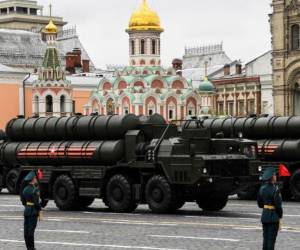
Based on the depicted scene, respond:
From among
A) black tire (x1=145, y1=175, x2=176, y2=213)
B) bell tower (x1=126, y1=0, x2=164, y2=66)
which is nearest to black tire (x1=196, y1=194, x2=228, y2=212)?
black tire (x1=145, y1=175, x2=176, y2=213)

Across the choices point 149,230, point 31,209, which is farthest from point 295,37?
point 31,209

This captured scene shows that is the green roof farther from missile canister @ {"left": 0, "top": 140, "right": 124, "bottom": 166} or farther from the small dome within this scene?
missile canister @ {"left": 0, "top": 140, "right": 124, "bottom": 166}

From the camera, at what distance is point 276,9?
7631 centimetres

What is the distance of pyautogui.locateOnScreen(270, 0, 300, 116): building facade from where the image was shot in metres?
75.4

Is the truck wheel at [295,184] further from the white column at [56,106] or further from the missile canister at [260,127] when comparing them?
the white column at [56,106]

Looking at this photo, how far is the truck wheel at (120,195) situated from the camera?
27.8 metres

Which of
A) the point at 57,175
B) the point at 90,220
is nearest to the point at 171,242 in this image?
the point at 90,220

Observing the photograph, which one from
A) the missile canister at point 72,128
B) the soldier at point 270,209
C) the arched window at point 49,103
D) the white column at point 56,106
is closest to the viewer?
the soldier at point 270,209

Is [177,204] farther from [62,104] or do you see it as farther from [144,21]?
[144,21]

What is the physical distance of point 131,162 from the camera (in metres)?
28.2

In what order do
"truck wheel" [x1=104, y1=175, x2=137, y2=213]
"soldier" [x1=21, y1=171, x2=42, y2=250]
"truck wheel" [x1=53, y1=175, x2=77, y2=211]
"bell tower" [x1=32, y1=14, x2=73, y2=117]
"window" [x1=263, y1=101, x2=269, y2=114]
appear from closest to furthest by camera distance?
"soldier" [x1=21, y1=171, x2=42, y2=250]
"truck wheel" [x1=104, y1=175, x2=137, y2=213]
"truck wheel" [x1=53, y1=175, x2=77, y2=211]
"window" [x1=263, y1=101, x2=269, y2=114]
"bell tower" [x1=32, y1=14, x2=73, y2=117]

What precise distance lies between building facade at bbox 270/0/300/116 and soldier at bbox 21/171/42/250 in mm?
56804

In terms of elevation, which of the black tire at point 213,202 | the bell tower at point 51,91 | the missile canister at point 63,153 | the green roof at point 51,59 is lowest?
the black tire at point 213,202

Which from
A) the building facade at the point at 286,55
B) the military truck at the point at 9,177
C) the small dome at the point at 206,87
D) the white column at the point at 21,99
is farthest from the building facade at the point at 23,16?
the military truck at the point at 9,177
